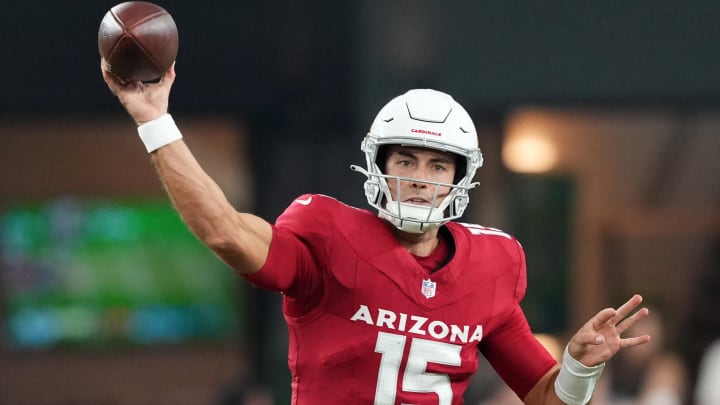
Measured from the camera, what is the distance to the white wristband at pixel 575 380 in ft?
11.4

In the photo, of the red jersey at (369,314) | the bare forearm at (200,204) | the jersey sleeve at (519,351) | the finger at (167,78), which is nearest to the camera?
the bare forearm at (200,204)

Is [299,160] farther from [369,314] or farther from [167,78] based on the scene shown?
[167,78]

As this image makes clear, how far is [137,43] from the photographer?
117 inches

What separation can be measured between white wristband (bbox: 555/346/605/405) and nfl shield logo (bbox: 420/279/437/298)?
401 mm

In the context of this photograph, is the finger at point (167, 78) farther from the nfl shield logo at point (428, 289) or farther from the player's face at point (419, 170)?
the nfl shield logo at point (428, 289)

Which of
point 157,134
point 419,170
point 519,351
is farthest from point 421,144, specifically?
point 157,134

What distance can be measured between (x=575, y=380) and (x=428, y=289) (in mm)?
481

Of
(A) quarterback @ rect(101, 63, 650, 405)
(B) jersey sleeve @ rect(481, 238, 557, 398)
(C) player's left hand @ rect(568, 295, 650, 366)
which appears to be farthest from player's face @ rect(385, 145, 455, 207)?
(C) player's left hand @ rect(568, 295, 650, 366)

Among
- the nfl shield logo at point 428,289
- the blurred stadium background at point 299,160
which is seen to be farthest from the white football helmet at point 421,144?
the blurred stadium background at point 299,160

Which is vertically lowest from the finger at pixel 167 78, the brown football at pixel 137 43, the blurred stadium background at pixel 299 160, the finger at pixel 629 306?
the blurred stadium background at pixel 299 160

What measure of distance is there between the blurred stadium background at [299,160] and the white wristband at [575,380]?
3849 mm

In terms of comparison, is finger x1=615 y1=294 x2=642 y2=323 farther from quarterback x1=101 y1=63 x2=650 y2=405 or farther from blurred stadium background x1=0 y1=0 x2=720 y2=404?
blurred stadium background x1=0 y1=0 x2=720 y2=404

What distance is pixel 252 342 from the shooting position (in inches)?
300

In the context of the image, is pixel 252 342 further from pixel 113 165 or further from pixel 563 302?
pixel 563 302
